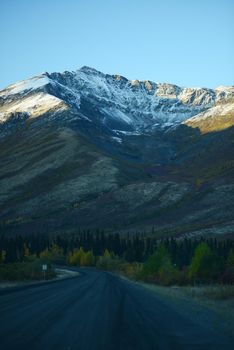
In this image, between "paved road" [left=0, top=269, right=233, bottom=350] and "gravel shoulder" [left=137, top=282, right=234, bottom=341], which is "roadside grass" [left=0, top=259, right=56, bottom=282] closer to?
"gravel shoulder" [left=137, top=282, right=234, bottom=341]

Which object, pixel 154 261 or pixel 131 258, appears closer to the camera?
pixel 154 261

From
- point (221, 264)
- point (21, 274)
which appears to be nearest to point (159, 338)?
point (221, 264)

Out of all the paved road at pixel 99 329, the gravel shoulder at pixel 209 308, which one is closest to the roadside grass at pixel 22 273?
the gravel shoulder at pixel 209 308

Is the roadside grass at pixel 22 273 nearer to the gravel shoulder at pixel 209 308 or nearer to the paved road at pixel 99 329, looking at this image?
the gravel shoulder at pixel 209 308

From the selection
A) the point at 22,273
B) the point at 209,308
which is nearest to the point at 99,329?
the point at 209,308

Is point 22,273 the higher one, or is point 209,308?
point 22,273

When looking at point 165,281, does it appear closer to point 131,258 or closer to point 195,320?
point 195,320

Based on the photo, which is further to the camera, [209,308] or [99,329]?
[209,308]

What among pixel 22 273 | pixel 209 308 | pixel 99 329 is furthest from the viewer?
pixel 22 273

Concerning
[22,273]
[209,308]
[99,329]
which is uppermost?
[22,273]

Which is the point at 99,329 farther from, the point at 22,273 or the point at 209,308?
the point at 22,273

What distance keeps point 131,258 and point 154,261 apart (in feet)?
228

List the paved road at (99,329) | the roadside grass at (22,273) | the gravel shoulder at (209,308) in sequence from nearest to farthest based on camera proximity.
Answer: the paved road at (99,329) < the gravel shoulder at (209,308) < the roadside grass at (22,273)

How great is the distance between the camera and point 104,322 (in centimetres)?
2333
